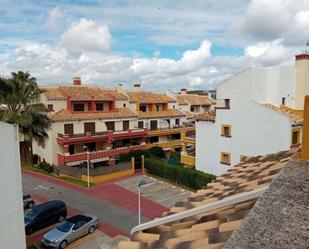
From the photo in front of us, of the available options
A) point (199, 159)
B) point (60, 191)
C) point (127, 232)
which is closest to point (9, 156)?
point (127, 232)

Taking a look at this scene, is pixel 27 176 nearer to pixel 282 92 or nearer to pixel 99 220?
pixel 99 220

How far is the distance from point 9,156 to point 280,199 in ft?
31.9

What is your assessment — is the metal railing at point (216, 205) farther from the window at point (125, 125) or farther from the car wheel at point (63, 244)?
the window at point (125, 125)

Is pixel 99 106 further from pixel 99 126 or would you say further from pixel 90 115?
pixel 99 126

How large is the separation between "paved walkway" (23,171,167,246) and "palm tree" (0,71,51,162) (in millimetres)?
5108

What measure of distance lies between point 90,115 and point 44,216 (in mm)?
18083

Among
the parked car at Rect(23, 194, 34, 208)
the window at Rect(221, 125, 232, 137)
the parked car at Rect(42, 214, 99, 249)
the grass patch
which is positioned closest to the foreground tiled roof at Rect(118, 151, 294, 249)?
the parked car at Rect(42, 214, 99, 249)

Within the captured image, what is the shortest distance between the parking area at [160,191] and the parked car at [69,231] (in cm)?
767

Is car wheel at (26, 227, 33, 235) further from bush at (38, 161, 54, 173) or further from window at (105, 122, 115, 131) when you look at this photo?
window at (105, 122, 115, 131)

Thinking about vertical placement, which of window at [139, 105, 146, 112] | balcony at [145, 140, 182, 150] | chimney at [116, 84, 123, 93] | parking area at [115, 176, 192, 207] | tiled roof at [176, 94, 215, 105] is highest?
chimney at [116, 84, 123, 93]

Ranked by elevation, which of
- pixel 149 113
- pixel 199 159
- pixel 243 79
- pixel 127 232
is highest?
pixel 243 79

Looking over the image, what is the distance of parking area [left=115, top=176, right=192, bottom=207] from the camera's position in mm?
25961

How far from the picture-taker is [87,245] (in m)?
18.1

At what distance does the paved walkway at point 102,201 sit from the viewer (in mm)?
21359
